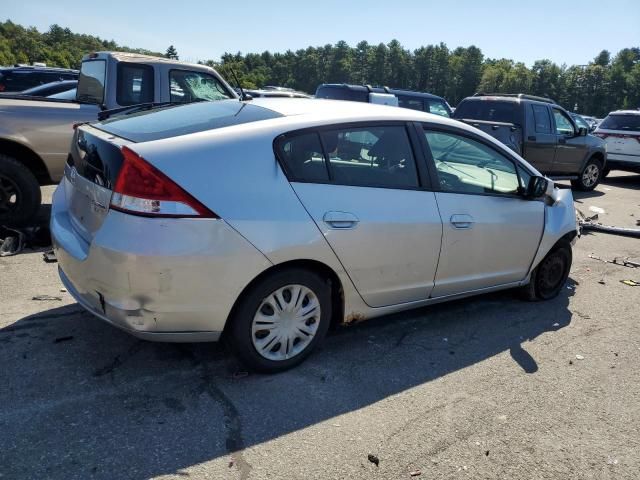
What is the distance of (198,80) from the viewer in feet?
23.3

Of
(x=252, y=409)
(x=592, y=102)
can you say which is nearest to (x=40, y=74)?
(x=252, y=409)

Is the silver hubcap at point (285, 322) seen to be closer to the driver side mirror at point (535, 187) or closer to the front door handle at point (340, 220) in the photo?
the front door handle at point (340, 220)

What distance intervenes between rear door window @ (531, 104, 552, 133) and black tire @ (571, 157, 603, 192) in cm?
178

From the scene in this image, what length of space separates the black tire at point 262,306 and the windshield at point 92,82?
449cm

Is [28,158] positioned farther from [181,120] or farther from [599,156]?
[599,156]

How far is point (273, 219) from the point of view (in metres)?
2.97

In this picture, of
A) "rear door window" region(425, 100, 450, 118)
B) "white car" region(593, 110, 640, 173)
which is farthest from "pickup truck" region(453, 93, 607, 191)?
"white car" region(593, 110, 640, 173)

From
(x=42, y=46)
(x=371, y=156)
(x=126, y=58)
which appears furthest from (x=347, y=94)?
(x=42, y=46)

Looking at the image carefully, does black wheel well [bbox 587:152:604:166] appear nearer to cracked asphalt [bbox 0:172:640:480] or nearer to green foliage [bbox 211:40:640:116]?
cracked asphalt [bbox 0:172:640:480]

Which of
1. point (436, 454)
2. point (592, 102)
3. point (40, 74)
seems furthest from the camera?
point (592, 102)

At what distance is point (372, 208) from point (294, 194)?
22.7 inches

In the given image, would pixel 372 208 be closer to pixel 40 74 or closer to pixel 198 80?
pixel 198 80

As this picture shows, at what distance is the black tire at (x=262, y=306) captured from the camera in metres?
3.04

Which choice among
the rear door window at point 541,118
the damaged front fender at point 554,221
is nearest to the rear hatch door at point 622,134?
the rear door window at point 541,118
